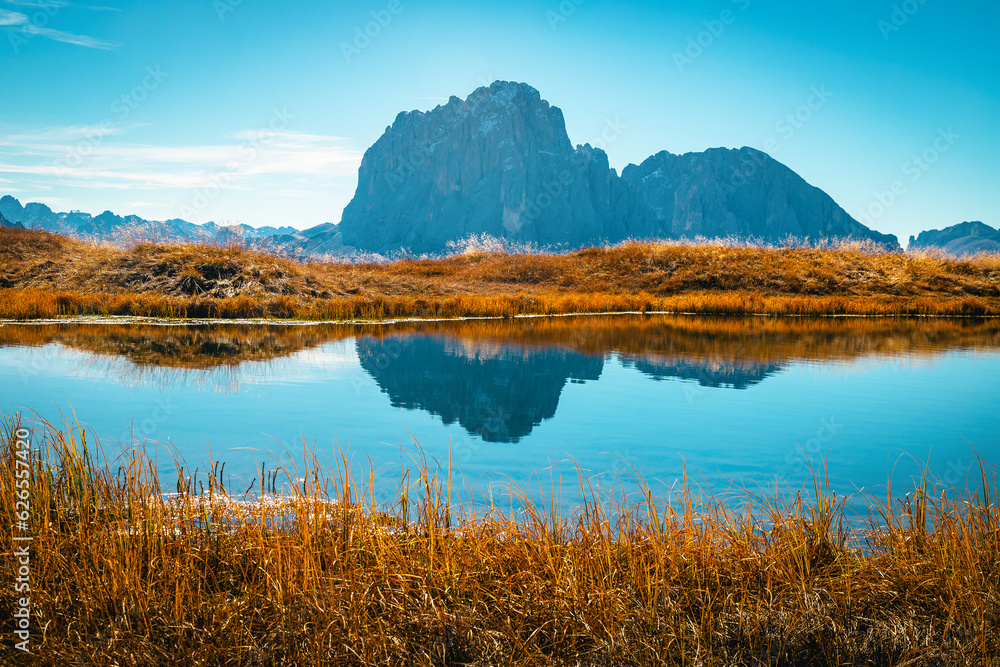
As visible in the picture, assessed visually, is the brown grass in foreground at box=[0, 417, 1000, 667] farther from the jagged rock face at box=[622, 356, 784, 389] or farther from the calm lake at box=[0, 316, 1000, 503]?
the jagged rock face at box=[622, 356, 784, 389]

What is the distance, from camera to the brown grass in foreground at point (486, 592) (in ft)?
10.7

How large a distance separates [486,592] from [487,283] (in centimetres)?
3393

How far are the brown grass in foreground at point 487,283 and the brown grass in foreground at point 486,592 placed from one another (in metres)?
21.4

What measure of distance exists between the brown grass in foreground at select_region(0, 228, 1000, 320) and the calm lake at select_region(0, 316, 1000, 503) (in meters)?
5.81

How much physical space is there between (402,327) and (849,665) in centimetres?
2002

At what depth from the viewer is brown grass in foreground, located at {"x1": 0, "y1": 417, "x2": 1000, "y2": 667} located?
3.27m

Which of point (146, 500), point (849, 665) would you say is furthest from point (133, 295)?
point (849, 665)

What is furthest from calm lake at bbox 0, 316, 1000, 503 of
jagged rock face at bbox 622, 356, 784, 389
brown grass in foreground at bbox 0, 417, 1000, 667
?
brown grass in foreground at bbox 0, 417, 1000, 667

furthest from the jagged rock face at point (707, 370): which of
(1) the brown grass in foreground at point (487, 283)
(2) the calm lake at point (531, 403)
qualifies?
(1) the brown grass in foreground at point (487, 283)

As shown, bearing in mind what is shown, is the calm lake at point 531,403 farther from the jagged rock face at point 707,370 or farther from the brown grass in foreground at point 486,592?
the brown grass in foreground at point 486,592

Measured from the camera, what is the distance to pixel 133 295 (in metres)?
25.0

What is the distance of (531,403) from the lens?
35.0 feet

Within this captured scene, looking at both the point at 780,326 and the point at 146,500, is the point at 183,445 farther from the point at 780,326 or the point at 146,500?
the point at 780,326

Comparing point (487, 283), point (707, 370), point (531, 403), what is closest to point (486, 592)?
point (531, 403)
